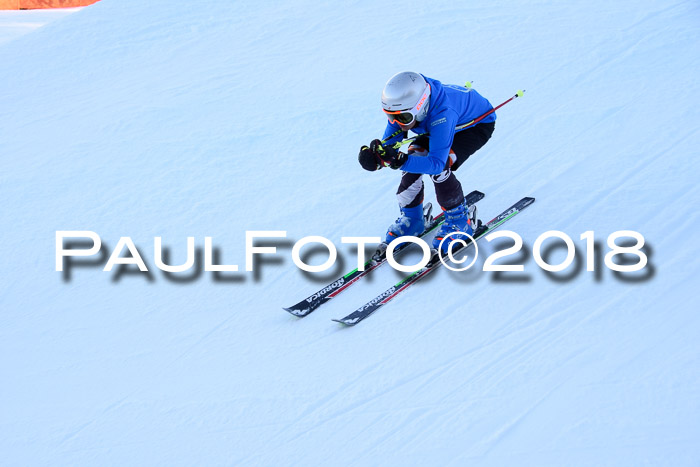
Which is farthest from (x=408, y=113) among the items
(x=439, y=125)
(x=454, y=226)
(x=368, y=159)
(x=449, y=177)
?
(x=454, y=226)

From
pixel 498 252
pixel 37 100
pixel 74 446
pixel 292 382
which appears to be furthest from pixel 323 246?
pixel 37 100

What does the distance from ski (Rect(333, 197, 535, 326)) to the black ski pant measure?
378mm

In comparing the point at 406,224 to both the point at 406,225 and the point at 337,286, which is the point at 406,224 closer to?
the point at 406,225

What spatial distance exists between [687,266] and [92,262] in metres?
3.96

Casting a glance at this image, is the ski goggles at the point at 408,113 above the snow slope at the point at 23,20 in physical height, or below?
below

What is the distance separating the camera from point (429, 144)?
14.3ft

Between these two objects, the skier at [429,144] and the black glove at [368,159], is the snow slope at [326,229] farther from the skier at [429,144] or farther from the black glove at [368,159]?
the black glove at [368,159]

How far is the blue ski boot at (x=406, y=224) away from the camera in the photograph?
481 centimetres

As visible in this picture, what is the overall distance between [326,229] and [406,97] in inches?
57.7

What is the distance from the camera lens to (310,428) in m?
3.34

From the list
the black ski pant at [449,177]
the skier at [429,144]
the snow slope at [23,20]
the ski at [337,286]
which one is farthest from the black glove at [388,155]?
the snow slope at [23,20]

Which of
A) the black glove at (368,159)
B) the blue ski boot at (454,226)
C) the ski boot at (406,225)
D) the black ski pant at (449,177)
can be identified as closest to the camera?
the black glove at (368,159)

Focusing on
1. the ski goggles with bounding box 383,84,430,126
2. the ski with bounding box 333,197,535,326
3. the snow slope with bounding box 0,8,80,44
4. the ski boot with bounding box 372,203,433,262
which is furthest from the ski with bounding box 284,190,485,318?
the snow slope with bounding box 0,8,80,44

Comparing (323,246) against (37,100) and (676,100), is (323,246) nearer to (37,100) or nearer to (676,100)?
(676,100)
